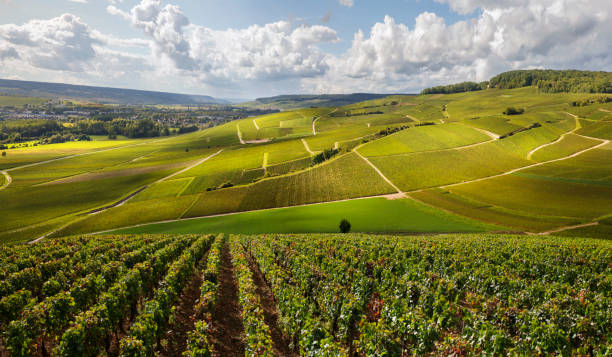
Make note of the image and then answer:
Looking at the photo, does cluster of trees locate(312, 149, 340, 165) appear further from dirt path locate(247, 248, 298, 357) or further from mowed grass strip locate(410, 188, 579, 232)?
dirt path locate(247, 248, 298, 357)

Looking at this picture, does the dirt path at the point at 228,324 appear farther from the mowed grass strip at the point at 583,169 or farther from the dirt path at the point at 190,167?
the mowed grass strip at the point at 583,169

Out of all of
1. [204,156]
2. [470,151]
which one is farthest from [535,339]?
[204,156]

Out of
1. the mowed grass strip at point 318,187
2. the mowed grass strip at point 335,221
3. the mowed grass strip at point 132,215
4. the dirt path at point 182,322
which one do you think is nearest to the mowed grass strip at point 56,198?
the mowed grass strip at point 132,215

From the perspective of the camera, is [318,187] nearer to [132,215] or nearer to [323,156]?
[323,156]

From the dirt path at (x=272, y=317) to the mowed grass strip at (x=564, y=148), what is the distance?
130 m

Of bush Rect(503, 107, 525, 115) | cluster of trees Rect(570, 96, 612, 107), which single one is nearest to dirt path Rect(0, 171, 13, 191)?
bush Rect(503, 107, 525, 115)

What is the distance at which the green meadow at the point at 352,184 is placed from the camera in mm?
62219

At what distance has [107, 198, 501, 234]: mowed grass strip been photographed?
57156mm

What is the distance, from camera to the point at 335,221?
210 feet

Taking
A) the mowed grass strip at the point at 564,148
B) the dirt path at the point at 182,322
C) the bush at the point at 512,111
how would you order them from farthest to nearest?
the bush at the point at 512,111 → the mowed grass strip at the point at 564,148 → the dirt path at the point at 182,322

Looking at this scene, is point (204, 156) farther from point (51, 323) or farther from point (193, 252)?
point (51, 323)

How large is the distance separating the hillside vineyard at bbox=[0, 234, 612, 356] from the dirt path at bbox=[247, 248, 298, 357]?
0.31 feet

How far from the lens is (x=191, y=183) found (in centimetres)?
10488

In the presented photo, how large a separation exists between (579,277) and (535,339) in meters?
16.3
